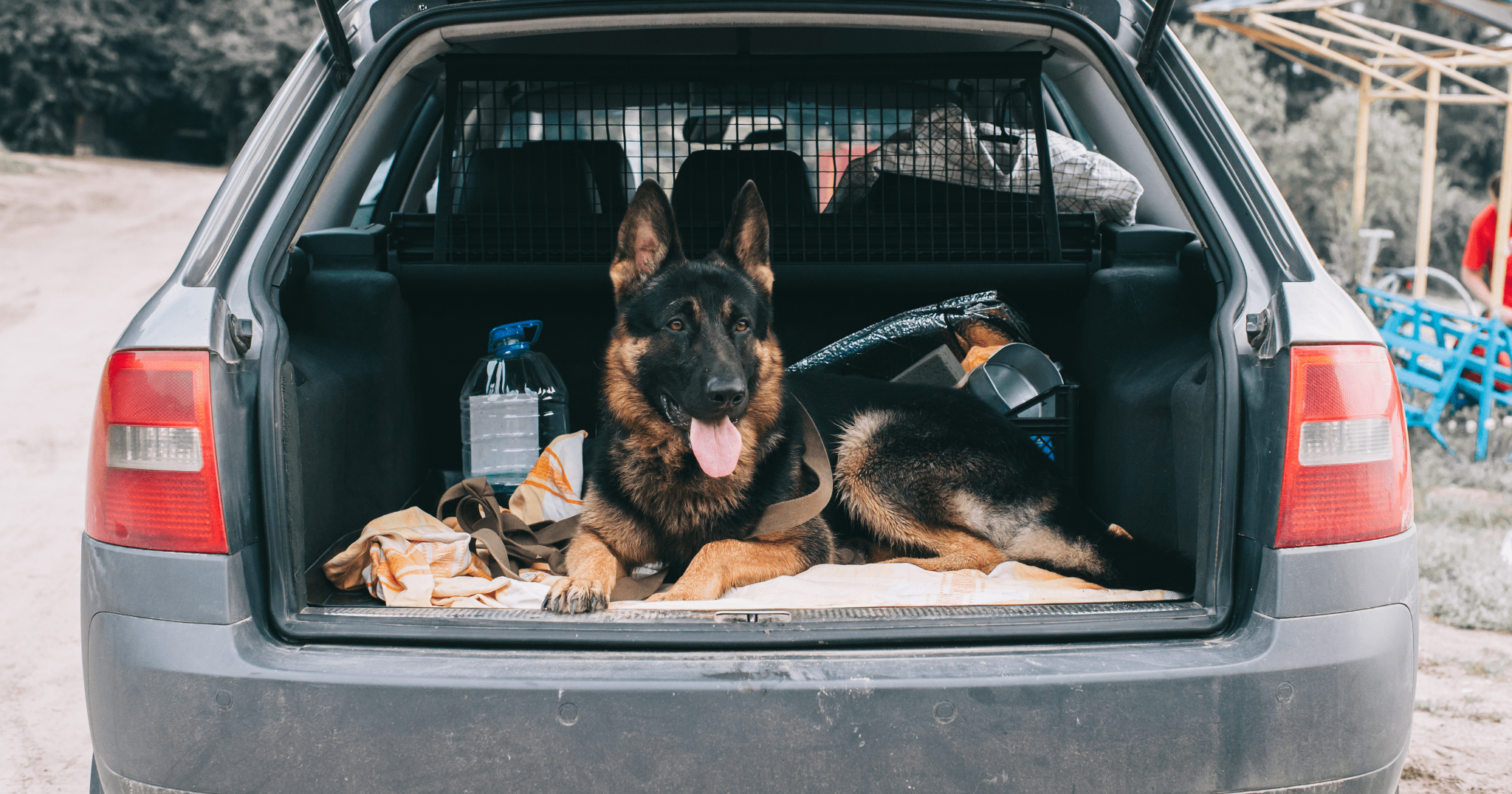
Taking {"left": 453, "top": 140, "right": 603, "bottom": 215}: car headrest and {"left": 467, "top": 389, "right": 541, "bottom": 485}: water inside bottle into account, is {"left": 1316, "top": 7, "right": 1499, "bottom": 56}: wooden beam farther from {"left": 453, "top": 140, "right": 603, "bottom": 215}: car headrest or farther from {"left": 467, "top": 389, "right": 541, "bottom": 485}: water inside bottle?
{"left": 467, "top": 389, "right": 541, "bottom": 485}: water inside bottle

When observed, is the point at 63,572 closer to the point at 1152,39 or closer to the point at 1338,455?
the point at 1152,39

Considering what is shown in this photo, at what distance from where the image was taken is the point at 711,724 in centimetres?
149

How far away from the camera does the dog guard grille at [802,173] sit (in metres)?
2.91

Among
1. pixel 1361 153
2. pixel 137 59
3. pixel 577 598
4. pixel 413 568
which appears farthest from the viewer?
pixel 137 59

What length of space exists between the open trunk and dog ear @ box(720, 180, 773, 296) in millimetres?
274

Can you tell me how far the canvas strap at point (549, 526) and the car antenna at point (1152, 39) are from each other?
3.69ft

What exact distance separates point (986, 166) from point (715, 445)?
4.12 ft

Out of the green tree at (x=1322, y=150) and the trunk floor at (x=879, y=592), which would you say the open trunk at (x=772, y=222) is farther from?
the green tree at (x=1322, y=150)

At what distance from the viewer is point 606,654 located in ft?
5.21

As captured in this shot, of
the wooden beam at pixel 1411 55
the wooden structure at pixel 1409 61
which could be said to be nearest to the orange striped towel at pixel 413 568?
the wooden structure at pixel 1409 61

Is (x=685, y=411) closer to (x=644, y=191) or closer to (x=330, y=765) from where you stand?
(x=644, y=191)

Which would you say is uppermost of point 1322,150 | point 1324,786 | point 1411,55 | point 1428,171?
point 1322,150

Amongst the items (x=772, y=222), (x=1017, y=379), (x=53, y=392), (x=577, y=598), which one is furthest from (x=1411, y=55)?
(x=53, y=392)

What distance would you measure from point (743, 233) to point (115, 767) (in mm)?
1724
